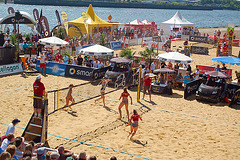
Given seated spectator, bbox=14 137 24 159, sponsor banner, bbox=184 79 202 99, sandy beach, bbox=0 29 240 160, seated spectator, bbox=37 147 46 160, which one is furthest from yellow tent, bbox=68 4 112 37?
seated spectator, bbox=37 147 46 160

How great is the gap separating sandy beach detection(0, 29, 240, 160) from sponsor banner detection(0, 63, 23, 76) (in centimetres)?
298

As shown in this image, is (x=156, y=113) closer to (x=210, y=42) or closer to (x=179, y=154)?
(x=179, y=154)

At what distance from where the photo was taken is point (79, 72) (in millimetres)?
20109

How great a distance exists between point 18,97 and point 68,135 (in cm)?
543

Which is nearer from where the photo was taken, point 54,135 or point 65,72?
point 54,135

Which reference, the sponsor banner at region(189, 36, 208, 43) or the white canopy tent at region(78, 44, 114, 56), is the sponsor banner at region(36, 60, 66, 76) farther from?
the sponsor banner at region(189, 36, 208, 43)

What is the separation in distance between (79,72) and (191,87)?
7117 millimetres

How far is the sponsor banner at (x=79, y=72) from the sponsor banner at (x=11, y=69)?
126 inches

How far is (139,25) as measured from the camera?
40781 mm

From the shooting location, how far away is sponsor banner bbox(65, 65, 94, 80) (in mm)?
19812

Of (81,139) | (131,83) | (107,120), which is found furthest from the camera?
(131,83)

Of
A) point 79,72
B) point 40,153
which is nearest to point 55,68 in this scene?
point 79,72

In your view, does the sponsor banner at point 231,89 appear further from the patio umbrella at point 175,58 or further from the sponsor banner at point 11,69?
the sponsor banner at point 11,69

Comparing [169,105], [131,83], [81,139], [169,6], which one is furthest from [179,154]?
[169,6]
